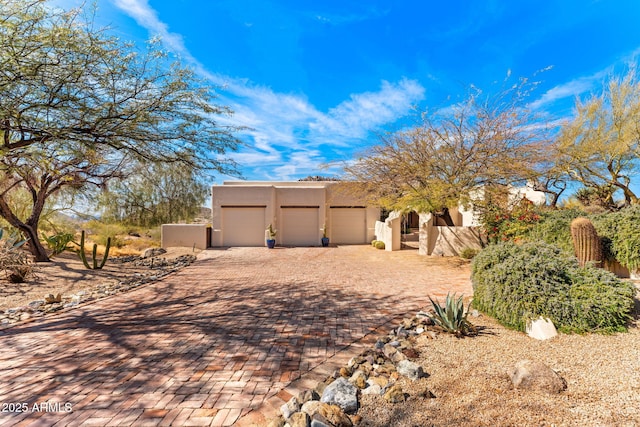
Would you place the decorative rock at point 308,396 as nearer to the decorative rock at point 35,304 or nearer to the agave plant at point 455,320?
the agave plant at point 455,320

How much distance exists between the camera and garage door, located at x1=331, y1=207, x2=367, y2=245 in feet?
62.5

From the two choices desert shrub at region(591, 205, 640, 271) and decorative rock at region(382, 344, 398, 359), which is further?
desert shrub at region(591, 205, 640, 271)

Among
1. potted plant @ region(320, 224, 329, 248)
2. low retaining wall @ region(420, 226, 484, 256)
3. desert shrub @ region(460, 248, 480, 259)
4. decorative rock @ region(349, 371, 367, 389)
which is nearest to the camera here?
decorative rock @ region(349, 371, 367, 389)

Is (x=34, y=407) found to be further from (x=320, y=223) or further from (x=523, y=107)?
(x=320, y=223)

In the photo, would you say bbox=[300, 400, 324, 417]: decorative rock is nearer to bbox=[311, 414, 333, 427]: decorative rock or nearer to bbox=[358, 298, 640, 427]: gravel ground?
bbox=[311, 414, 333, 427]: decorative rock

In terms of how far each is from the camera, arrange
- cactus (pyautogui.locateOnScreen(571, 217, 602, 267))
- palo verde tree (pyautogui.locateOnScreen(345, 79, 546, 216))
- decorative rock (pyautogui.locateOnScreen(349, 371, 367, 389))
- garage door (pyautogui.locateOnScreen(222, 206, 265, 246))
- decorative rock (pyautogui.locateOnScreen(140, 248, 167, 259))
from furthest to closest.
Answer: garage door (pyautogui.locateOnScreen(222, 206, 265, 246))
decorative rock (pyautogui.locateOnScreen(140, 248, 167, 259))
palo verde tree (pyautogui.locateOnScreen(345, 79, 546, 216))
cactus (pyautogui.locateOnScreen(571, 217, 602, 267))
decorative rock (pyautogui.locateOnScreen(349, 371, 367, 389))

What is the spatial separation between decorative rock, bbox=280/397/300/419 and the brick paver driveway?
13 centimetres

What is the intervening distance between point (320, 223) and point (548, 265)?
563 inches

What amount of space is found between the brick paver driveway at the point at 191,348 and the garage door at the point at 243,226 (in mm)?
9765

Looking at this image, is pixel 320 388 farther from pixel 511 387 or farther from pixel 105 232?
pixel 105 232

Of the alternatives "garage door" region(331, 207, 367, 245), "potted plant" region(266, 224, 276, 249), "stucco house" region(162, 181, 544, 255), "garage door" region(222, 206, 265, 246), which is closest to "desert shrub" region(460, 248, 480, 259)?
"stucco house" region(162, 181, 544, 255)

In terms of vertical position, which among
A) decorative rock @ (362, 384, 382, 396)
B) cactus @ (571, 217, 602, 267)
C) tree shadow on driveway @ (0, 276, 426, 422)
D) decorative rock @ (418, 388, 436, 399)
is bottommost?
tree shadow on driveway @ (0, 276, 426, 422)

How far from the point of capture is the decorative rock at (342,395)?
2.56 metres

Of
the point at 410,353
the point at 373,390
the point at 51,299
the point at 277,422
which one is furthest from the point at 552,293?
the point at 51,299
